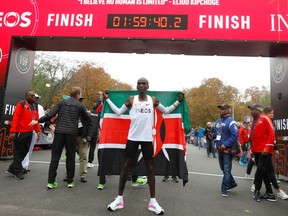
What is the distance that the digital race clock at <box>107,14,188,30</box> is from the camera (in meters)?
8.73

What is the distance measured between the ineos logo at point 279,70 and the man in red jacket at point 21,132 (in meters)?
7.49

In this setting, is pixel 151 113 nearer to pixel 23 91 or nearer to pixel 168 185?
pixel 168 185

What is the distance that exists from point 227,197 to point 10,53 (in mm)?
8174

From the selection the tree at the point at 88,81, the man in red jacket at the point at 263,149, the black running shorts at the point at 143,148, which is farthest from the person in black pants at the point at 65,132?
the tree at the point at 88,81

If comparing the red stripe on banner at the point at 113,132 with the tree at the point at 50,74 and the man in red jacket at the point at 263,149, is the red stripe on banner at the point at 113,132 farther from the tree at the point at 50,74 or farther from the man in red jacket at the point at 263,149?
the tree at the point at 50,74

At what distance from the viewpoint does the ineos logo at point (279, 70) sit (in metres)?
8.54

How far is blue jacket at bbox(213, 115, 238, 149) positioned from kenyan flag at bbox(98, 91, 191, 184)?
1086 mm

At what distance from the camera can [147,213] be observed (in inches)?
164

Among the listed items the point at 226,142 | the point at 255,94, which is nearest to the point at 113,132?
the point at 226,142

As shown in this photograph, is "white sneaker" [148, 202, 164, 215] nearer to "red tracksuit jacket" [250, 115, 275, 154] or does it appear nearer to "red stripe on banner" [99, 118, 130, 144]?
"red stripe on banner" [99, 118, 130, 144]

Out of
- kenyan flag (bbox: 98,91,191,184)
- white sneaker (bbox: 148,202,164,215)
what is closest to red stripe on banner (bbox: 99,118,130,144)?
kenyan flag (bbox: 98,91,191,184)

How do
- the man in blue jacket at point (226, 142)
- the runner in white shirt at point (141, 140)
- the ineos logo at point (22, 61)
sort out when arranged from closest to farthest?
the runner in white shirt at point (141, 140) < the man in blue jacket at point (226, 142) < the ineos logo at point (22, 61)

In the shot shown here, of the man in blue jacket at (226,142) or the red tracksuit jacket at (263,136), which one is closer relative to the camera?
the red tracksuit jacket at (263,136)

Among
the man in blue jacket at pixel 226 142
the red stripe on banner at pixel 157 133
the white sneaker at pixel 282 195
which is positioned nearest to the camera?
the red stripe on banner at pixel 157 133
